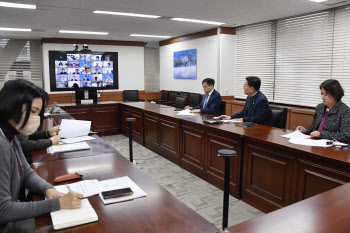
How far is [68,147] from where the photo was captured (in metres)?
2.41

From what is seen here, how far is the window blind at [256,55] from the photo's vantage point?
5.78 meters

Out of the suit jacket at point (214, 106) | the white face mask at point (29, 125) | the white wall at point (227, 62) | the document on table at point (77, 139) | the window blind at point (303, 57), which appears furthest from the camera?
the white wall at point (227, 62)

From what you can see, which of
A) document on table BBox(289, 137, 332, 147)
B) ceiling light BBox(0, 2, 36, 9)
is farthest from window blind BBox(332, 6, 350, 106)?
ceiling light BBox(0, 2, 36, 9)

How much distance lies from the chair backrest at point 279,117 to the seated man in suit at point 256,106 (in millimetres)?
66

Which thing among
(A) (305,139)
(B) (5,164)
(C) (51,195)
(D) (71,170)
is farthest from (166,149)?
(B) (5,164)

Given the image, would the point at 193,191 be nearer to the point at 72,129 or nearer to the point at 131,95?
the point at 72,129

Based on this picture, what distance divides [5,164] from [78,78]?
662cm

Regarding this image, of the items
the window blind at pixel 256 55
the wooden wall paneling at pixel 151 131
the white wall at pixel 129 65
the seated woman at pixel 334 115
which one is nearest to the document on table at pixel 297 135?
the seated woman at pixel 334 115

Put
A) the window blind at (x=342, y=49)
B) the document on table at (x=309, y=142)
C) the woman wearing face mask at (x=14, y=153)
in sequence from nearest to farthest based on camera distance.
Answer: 1. the woman wearing face mask at (x=14, y=153)
2. the document on table at (x=309, y=142)
3. the window blind at (x=342, y=49)

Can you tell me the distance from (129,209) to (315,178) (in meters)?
1.73

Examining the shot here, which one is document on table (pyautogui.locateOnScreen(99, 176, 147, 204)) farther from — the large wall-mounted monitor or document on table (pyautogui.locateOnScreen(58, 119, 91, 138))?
the large wall-mounted monitor

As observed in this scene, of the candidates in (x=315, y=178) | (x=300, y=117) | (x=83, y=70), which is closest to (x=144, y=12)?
(x=83, y=70)

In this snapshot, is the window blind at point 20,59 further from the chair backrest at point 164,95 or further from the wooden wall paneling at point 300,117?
the wooden wall paneling at point 300,117

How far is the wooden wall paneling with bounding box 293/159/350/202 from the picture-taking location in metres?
2.16
